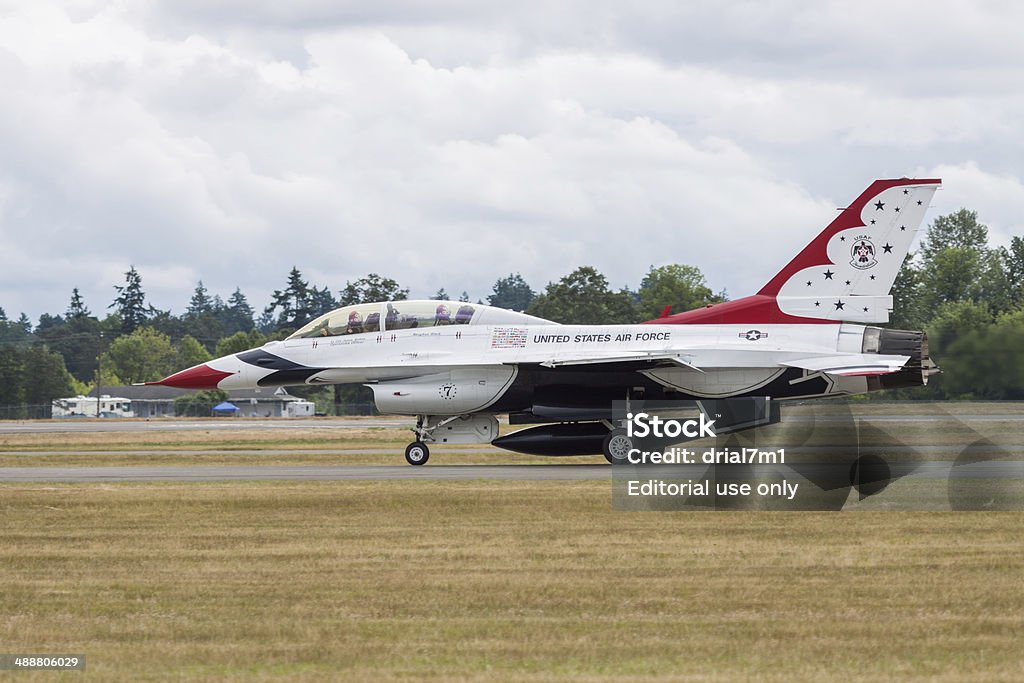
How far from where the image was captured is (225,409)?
10975cm

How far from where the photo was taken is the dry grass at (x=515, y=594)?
8.10m

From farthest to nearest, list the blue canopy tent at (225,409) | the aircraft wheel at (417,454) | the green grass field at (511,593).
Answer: the blue canopy tent at (225,409)
the aircraft wheel at (417,454)
the green grass field at (511,593)

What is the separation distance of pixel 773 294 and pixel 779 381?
5.88 feet

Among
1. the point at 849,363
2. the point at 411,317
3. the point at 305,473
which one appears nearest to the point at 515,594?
the point at 305,473

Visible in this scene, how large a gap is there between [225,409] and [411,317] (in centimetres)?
8717

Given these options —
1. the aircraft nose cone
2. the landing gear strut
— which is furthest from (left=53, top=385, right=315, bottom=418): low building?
the landing gear strut

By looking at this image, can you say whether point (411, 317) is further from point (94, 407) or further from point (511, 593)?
point (94, 407)

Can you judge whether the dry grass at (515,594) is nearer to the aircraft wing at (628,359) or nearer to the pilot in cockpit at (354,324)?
the aircraft wing at (628,359)

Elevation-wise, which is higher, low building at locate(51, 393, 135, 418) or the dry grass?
low building at locate(51, 393, 135, 418)

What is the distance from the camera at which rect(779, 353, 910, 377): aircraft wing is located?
74.3 ft

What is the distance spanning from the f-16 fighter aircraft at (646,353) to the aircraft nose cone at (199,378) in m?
3.15

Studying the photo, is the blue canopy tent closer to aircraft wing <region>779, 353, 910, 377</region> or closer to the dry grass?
aircraft wing <region>779, 353, 910, 377</region>

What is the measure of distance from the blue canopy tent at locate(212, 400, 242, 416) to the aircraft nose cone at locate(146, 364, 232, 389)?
80992 mm

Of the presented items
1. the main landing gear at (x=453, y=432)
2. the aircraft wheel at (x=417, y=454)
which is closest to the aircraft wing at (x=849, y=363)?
the main landing gear at (x=453, y=432)
